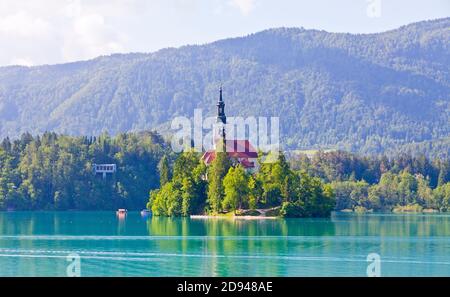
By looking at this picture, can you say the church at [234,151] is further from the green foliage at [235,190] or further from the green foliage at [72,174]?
the green foliage at [72,174]

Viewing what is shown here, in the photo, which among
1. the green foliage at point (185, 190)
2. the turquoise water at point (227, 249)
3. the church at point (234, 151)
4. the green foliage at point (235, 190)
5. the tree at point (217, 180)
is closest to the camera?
the turquoise water at point (227, 249)

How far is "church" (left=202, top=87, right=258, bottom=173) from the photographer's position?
116 m

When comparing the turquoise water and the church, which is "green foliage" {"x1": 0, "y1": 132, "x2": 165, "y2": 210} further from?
the turquoise water

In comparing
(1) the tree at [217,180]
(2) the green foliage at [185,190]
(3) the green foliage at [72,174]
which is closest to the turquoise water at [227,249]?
(1) the tree at [217,180]

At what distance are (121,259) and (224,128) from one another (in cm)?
6107

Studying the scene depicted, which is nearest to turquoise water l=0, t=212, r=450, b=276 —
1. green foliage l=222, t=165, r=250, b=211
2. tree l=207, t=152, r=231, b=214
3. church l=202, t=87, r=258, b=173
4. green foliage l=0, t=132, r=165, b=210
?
green foliage l=222, t=165, r=250, b=211

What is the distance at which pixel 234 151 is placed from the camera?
120 metres

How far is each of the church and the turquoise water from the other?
2347cm

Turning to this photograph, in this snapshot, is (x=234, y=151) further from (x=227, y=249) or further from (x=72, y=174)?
(x=227, y=249)

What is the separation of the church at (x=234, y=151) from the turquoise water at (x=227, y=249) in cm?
2347

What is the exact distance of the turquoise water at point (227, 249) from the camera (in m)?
49.8

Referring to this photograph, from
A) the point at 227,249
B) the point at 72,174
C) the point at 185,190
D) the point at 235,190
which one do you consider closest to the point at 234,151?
the point at 185,190

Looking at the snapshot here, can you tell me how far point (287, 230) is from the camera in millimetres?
81688

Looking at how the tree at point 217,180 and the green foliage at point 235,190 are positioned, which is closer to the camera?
the green foliage at point 235,190
